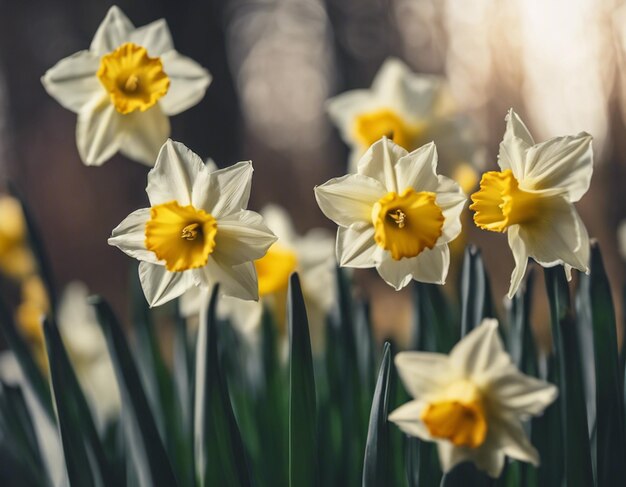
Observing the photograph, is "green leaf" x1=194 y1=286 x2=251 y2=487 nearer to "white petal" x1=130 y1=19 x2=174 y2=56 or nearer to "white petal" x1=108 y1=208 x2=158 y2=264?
"white petal" x1=108 y1=208 x2=158 y2=264

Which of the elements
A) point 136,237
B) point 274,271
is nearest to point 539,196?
point 136,237

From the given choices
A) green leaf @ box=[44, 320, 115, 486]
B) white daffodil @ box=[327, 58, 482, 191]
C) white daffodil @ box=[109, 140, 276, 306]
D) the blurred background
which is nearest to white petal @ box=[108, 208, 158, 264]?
white daffodil @ box=[109, 140, 276, 306]

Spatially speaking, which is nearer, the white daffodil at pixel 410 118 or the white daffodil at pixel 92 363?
the white daffodil at pixel 410 118

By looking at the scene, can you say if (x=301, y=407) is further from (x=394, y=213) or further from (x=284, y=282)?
(x=284, y=282)

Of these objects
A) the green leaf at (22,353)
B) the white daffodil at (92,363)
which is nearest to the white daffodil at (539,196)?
the green leaf at (22,353)

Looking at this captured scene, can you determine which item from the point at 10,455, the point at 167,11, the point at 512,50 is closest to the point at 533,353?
the point at 10,455

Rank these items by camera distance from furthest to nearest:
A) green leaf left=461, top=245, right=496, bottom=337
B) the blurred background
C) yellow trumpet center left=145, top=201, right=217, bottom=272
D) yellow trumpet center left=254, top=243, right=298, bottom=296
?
the blurred background < yellow trumpet center left=254, top=243, right=298, bottom=296 < green leaf left=461, top=245, right=496, bottom=337 < yellow trumpet center left=145, top=201, right=217, bottom=272

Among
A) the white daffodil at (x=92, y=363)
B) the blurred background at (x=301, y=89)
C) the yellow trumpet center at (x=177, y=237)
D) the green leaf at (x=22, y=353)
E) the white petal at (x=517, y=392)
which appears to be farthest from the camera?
the blurred background at (x=301, y=89)

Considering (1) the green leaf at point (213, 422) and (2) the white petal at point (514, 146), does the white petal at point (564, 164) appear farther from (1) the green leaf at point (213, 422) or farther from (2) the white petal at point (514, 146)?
(1) the green leaf at point (213, 422)
